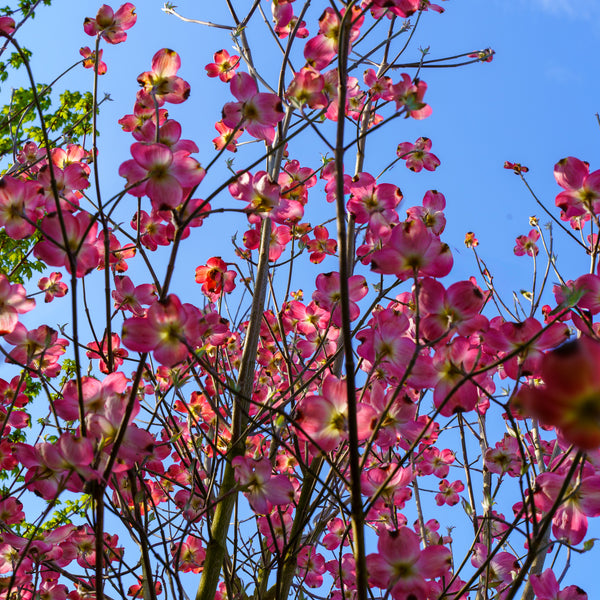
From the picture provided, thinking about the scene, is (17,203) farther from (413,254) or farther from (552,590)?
(552,590)

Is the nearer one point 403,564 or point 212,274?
point 403,564

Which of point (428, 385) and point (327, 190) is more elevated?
point (327, 190)

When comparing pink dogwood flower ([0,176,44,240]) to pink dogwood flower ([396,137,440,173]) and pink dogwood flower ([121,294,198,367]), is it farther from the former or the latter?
pink dogwood flower ([396,137,440,173])

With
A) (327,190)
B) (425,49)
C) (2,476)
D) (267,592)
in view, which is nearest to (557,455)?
(267,592)

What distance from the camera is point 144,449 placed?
3.72ft

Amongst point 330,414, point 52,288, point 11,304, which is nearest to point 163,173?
point 11,304

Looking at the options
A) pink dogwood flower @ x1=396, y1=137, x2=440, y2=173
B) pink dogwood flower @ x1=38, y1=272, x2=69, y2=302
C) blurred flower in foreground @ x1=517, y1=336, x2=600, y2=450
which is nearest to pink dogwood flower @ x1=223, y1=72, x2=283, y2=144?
blurred flower in foreground @ x1=517, y1=336, x2=600, y2=450

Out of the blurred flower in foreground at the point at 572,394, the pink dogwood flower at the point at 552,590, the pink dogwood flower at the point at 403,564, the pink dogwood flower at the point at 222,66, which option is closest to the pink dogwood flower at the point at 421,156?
the pink dogwood flower at the point at 222,66

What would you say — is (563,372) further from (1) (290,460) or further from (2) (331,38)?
(1) (290,460)

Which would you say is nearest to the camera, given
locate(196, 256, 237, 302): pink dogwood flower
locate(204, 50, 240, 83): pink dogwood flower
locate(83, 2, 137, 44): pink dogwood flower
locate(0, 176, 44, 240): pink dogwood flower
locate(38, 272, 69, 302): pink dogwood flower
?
locate(0, 176, 44, 240): pink dogwood flower

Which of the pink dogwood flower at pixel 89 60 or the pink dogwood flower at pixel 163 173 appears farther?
the pink dogwood flower at pixel 89 60

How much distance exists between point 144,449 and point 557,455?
192cm

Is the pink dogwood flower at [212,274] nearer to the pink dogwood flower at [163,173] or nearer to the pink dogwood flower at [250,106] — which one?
the pink dogwood flower at [250,106]

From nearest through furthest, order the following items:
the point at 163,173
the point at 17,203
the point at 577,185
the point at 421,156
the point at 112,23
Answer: the point at 163,173
the point at 17,203
the point at 577,185
the point at 112,23
the point at 421,156
